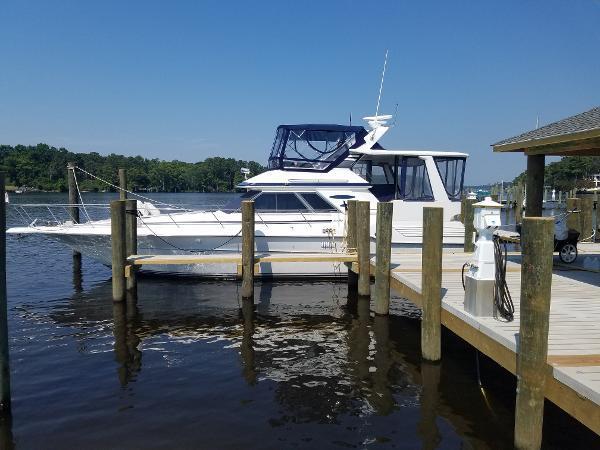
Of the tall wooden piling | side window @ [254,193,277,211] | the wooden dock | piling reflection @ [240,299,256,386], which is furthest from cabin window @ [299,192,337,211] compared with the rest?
the tall wooden piling

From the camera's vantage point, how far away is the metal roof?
6945 millimetres

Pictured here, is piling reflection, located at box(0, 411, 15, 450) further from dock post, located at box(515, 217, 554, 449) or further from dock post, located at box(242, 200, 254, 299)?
dock post, located at box(242, 200, 254, 299)

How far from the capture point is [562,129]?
7.65 m

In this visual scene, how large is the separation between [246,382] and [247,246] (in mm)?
3980

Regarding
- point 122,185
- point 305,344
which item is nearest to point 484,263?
point 305,344

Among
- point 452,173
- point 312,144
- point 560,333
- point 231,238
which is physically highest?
point 312,144

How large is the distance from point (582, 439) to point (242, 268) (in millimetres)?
7083

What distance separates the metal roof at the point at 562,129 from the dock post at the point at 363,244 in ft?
9.15

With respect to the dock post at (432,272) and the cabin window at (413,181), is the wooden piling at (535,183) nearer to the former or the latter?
the dock post at (432,272)

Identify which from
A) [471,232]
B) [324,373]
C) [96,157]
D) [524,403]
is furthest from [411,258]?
[96,157]

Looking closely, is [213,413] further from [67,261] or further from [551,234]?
[67,261]

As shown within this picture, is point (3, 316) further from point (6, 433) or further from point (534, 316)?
point (534, 316)

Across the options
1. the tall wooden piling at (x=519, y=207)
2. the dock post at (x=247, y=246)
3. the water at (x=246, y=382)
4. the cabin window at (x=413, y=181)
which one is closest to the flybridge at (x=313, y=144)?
the cabin window at (x=413, y=181)

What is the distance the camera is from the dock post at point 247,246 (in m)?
10.5
